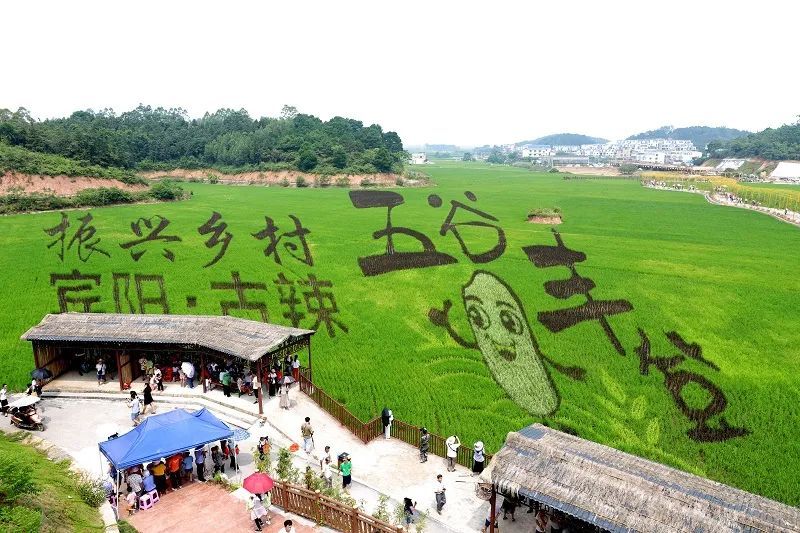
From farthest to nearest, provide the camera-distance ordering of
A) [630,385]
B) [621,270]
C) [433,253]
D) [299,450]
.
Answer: [433,253] → [621,270] → [630,385] → [299,450]

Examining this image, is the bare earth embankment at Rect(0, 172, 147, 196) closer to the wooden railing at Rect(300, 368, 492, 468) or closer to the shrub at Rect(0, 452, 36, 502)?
the wooden railing at Rect(300, 368, 492, 468)

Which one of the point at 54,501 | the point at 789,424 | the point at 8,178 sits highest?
the point at 8,178

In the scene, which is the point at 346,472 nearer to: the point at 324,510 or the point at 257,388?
the point at 324,510

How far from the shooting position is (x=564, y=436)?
12320mm

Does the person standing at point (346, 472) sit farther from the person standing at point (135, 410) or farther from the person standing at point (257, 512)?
the person standing at point (135, 410)

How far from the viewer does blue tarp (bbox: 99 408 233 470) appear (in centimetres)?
1112

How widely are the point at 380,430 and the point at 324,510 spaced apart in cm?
435

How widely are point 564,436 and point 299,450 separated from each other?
637 cm

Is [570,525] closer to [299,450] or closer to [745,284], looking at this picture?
[299,450]

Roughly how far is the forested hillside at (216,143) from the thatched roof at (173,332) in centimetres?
5102

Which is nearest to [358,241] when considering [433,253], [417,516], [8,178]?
[433,253]

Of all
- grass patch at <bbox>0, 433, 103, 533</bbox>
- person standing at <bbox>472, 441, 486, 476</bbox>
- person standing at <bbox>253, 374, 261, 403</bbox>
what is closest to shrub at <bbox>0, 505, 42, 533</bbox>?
grass patch at <bbox>0, 433, 103, 533</bbox>

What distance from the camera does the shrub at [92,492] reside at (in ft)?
35.5

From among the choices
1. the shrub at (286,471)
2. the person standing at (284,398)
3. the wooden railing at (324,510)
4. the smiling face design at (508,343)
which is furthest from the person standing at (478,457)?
the person standing at (284,398)
